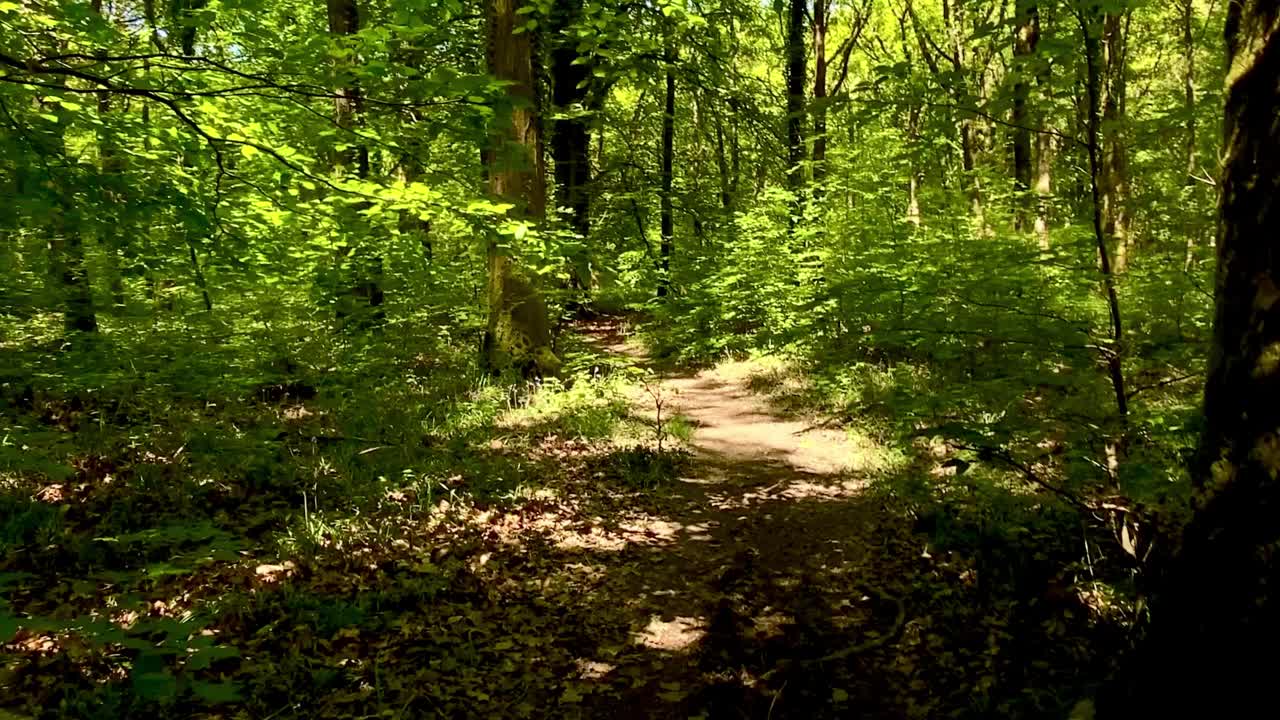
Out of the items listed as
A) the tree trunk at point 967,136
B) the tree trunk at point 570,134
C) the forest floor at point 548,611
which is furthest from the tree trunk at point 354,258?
the tree trunk at point 967,136

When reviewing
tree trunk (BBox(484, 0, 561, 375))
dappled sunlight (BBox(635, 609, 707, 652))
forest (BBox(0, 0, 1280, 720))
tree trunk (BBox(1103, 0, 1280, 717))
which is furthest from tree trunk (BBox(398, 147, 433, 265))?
tree trunk (BBox(1103, 0, 1280, 717))

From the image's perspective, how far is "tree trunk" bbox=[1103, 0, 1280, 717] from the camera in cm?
193

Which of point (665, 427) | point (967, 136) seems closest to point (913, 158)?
point (665, 427)

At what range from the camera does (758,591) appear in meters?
5.20

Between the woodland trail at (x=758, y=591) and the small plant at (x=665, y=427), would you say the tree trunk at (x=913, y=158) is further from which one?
the small plant at (x=665, y=427)

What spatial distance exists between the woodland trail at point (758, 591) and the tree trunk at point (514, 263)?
3.41 metres

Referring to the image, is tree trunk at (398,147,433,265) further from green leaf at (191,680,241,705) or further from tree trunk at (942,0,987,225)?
tree trunk at (942,0,987,225)

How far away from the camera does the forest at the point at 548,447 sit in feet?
8.15

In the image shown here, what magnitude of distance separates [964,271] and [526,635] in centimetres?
477

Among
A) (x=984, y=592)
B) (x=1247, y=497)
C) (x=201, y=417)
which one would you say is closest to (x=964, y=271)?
(x=984, y=592)

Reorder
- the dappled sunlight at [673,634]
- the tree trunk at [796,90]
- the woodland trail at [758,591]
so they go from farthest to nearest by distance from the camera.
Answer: the tree trunk at [796,90] < the dappled sunlight at [673,634] < the woodland trail at [758,591]

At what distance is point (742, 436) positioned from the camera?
A: 9.51 metres

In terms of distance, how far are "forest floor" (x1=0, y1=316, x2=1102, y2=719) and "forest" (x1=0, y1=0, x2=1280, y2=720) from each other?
34mm

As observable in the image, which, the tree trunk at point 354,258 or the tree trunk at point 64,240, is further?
the tree trunk at point 354,258
